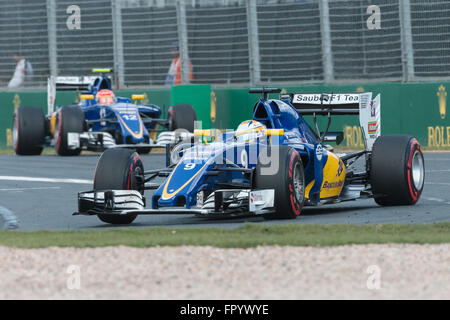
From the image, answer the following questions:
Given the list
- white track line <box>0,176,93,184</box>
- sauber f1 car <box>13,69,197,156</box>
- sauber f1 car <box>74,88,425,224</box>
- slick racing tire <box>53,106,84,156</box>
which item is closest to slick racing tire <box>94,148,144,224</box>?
sauber f1 car <box>74,88,425,224</box>

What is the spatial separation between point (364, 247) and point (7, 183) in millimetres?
8644

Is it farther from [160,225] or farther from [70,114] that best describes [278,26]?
[160,225]

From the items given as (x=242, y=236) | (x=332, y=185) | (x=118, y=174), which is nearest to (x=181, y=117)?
(x=332, y=185)

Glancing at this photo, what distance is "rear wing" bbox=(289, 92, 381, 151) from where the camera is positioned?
12094 millimetres

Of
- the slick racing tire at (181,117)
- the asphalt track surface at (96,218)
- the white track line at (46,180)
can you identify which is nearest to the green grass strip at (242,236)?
the asphalt track surface at (96,218)

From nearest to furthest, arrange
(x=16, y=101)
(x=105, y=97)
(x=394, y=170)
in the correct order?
1. (x=394, y=170)
2. (x=105, y=97)
3. (x=16, y=101)

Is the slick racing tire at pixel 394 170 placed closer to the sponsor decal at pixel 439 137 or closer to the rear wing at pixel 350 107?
the rear wing at pixel 350 107

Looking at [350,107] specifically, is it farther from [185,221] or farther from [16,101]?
[16,101]

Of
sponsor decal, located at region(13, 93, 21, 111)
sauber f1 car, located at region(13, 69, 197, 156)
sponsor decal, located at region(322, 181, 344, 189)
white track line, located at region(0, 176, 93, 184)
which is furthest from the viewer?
sponsor decal, located at region(13, 93, 21, 111)

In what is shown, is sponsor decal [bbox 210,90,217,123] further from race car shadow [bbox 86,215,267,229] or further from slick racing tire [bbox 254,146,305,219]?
slick racing tire [bbox 254,146,305,219]

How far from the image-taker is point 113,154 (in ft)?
34.7

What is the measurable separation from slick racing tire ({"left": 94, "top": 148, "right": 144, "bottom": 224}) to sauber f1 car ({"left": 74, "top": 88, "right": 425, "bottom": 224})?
0.03ft

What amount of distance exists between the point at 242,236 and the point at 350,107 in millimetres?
3878

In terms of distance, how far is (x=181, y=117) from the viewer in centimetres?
2148
